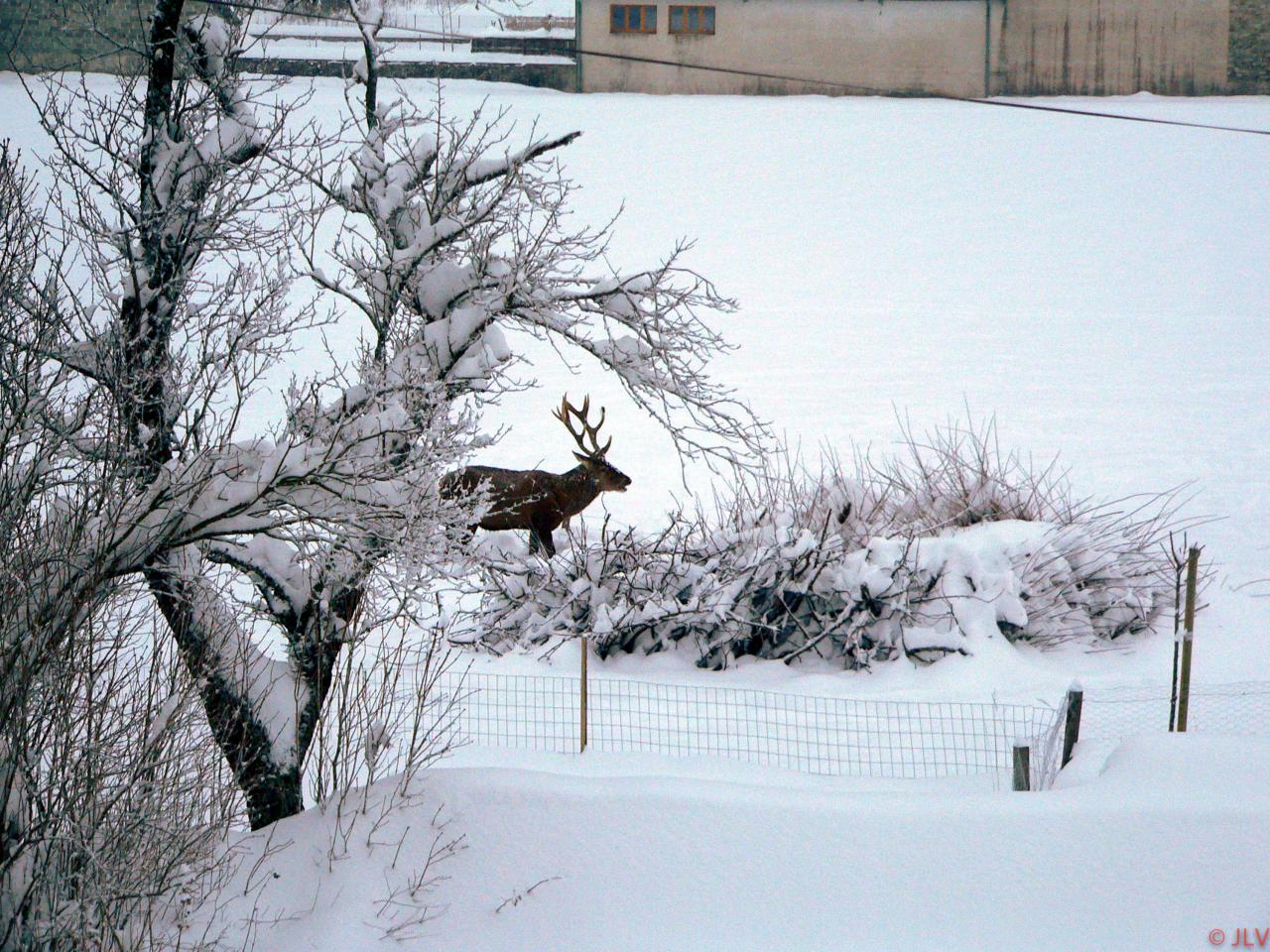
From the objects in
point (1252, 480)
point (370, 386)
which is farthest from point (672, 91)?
point (370, 386)

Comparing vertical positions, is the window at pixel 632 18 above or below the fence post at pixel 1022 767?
above

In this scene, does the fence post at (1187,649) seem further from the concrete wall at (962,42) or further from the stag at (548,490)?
the concrete wall at (962,42)

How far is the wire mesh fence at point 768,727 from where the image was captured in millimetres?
8659

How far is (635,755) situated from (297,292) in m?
21.7

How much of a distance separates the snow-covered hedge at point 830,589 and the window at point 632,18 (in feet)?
94.0

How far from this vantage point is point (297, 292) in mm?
28047

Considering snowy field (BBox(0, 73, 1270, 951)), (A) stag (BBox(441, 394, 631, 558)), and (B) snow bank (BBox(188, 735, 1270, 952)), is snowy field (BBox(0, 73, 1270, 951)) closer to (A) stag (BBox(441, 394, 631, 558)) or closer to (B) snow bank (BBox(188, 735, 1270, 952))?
(B) snow bank (BBox(188, 735, 1270, 952))

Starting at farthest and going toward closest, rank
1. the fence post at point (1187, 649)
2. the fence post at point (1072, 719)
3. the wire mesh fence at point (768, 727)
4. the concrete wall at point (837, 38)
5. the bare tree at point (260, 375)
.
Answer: the concrete wall at point (837, 38) → the wire mesh fence at point (768, 727) → the fence post at point (1187, 649) → the fence post at point (1072, 719) → the bare tree at point (260, 375)

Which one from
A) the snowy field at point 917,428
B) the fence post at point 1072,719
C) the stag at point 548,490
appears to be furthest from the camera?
the stag at point 548,490

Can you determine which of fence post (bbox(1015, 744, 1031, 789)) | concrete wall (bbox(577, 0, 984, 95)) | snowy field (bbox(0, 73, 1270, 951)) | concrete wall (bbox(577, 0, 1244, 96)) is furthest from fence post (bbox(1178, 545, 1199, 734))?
concrete wall (bbox(577, 0, 984, 95))

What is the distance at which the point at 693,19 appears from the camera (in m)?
37.5

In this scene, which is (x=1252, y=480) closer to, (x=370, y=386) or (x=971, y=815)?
(x=971, y=815)

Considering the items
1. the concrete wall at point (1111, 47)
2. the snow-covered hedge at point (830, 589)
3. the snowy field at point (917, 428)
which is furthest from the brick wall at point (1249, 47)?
the snow-covered hedge at point (830, 589)

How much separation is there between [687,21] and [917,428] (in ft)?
72.4
